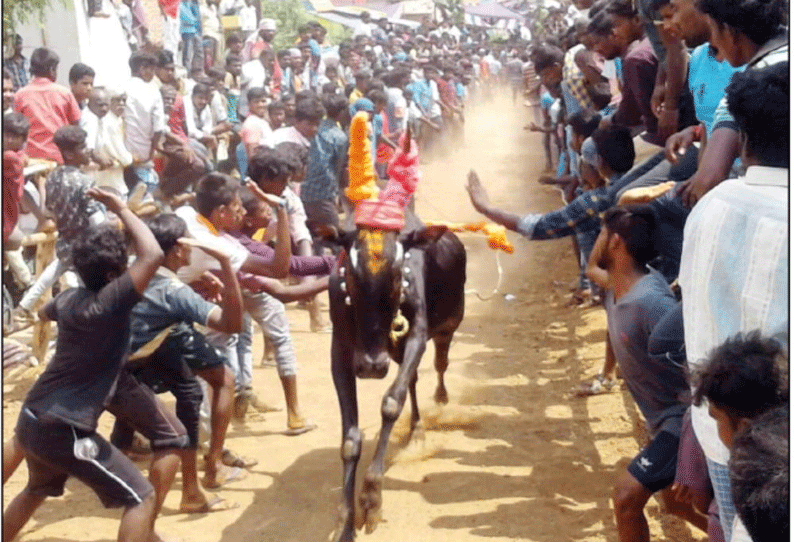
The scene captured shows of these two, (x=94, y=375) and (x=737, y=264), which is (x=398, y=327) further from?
(x=737, y=264)

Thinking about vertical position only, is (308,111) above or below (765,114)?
below

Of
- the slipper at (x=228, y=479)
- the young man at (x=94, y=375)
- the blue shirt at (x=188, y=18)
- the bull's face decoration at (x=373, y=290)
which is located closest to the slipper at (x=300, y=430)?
the slipper at (x=228, y=479)

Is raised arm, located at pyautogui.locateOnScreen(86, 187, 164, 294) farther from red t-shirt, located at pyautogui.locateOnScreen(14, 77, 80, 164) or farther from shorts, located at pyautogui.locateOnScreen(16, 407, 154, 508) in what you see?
red t-shirt, located at pyautogui.locateOnScreen(14, 77, 80, 164)

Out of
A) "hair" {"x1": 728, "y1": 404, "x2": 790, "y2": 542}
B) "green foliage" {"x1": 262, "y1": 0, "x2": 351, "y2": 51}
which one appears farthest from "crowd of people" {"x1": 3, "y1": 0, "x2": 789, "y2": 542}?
"green foliage" {"x1": 262, "y1": 0, "x2": 351, "y2": 51}

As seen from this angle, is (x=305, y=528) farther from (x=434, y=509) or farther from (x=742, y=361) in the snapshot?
(x=742, y=361)

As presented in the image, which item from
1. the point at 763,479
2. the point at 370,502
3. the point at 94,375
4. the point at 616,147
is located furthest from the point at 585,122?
the point at 763,479

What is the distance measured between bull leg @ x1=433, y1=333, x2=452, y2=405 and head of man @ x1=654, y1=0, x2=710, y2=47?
3495mm

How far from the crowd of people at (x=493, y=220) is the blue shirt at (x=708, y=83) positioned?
0.01 metres

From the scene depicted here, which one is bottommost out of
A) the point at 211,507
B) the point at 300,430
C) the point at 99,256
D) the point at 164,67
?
the point at 300,430

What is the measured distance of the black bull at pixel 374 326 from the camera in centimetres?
621

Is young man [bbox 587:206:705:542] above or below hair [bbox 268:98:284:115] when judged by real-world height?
above

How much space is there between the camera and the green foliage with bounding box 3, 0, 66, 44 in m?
13.6

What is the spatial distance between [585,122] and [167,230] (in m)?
4.13

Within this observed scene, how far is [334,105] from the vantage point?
1220cm
